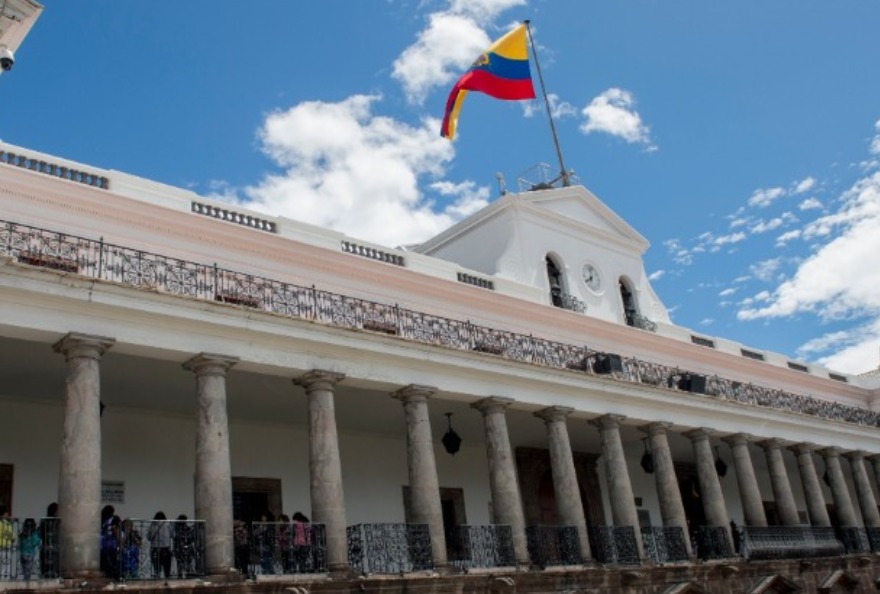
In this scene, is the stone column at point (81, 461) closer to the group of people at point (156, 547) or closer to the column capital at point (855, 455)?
the group of people at point (156, 547)

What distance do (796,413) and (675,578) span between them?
8.61 meters

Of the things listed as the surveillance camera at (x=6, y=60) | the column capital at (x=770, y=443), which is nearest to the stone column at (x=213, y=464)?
the surveillance camera at (x=6, y=60)

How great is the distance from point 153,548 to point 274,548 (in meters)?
1.90

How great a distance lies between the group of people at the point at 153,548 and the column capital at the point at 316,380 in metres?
3.11

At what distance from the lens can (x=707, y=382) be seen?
23000mm

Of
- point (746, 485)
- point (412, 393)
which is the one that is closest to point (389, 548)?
point (412, 393)

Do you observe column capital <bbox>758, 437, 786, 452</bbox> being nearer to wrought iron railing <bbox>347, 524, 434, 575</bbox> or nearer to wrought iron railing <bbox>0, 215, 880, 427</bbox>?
wrought iron railing <bbox>0, 215, 880, 427</bbox>

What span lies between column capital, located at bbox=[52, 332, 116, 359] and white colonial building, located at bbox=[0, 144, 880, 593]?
29 mm

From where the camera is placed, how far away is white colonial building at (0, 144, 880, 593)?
42.5 feet

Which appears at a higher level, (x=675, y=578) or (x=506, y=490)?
(x=506, y=490)

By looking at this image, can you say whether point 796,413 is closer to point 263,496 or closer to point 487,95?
point 487,95

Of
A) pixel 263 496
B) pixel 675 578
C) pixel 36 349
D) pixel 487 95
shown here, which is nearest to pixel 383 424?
pixel 263 496

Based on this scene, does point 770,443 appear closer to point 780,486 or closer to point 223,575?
point 780,486

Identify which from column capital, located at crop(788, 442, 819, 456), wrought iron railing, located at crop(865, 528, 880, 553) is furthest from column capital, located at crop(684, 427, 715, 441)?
wrought iron railing, located at crop(865, 528, 880, 553)
